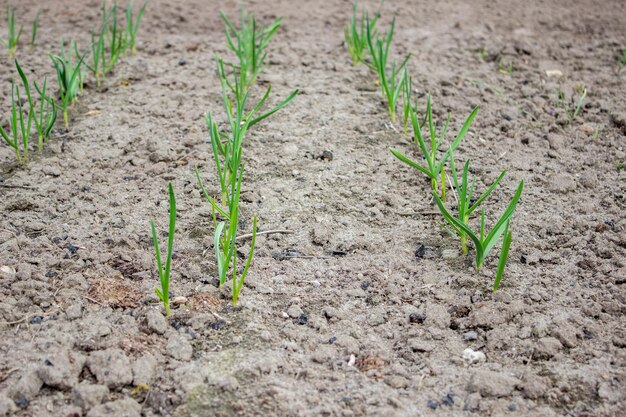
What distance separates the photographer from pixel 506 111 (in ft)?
9.86

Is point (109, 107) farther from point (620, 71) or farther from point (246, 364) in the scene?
point (620, 71)

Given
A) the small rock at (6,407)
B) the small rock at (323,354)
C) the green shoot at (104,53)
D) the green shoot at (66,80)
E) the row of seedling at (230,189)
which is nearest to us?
the small rock at (6,407)

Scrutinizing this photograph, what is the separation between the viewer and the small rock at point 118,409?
5.31 ft

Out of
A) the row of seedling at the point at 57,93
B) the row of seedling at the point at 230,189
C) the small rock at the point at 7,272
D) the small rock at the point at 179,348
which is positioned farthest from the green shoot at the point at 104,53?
the small rock at the point at 179,348

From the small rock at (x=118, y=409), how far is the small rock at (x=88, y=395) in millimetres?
26

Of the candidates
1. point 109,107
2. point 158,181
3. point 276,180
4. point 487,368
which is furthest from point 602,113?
point 109,107

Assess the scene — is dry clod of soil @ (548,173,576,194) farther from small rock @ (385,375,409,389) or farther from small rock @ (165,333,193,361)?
small rock @ (165,333,193,361)

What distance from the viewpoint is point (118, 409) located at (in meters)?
1.63

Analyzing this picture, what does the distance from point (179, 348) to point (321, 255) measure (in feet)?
1.91

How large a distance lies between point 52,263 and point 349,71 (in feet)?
5.76

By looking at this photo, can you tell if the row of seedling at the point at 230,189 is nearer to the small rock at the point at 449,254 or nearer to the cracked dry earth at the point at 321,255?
the cracked dry earth at the point at 321,255

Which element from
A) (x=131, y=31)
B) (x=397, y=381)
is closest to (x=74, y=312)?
(x=397, y=381)

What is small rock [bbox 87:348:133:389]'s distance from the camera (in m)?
1.71

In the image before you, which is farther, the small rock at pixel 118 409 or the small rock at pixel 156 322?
the small rock at pixel 156 322
